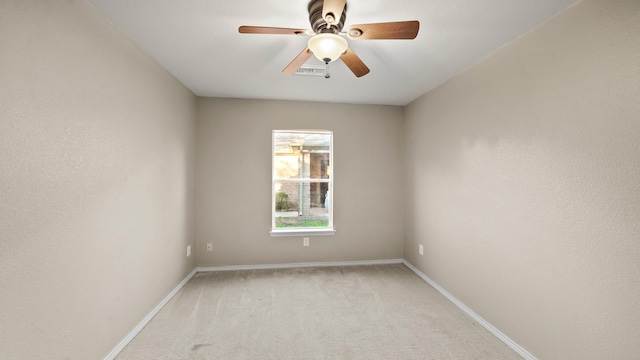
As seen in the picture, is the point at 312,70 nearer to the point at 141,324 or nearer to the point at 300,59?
the point at 300,59

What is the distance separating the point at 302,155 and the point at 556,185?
2.97 m

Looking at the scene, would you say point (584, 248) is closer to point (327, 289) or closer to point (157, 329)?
point (327, 289)

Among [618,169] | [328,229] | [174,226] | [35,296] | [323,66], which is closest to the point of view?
[35,296]

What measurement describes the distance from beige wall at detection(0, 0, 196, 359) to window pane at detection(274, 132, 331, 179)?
5.58ft

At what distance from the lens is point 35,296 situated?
4.59 feet

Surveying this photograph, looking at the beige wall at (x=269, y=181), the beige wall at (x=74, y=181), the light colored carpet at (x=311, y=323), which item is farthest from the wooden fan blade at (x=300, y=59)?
the light colored carpet at (x=311, y=323)

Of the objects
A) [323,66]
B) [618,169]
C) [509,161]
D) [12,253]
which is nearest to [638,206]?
[618,169]

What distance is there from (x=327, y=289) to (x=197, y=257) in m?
1.87

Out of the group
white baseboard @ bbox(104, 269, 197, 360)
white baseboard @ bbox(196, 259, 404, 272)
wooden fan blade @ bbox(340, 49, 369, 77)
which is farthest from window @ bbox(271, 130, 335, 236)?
wooden fan blade @ bbox(340, 49, 369, 77)

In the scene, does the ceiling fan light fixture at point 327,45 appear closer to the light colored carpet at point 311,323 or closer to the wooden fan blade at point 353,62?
the wooden fan blade at point 353,62

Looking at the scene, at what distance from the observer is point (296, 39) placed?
221 cm

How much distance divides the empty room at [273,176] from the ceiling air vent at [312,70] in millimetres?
26

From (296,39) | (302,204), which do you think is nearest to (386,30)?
(296,39)

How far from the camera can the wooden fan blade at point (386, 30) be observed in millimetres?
1534
